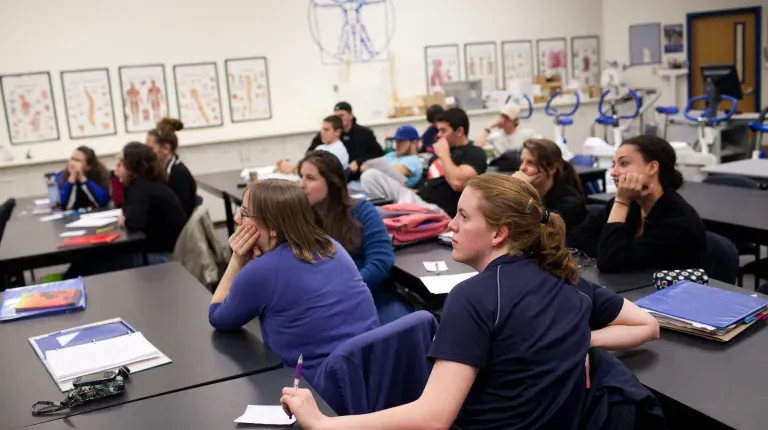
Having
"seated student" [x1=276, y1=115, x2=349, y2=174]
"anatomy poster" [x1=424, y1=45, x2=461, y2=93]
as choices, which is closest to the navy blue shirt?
"seated student" [x1=276, y1=115, x2=349, y2=174]

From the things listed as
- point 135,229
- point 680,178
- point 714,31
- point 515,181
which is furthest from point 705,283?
point 714,31

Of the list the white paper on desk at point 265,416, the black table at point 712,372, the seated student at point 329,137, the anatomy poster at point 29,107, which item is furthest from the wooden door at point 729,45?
the white paper on desk at point 265,416

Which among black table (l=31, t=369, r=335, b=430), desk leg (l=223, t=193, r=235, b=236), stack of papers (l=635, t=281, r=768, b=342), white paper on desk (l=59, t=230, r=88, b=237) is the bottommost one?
desk leg (l=223, t=193, r=235, b=236)

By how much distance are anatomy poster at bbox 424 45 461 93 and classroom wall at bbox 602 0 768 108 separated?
9.21ft

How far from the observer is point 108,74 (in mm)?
7934

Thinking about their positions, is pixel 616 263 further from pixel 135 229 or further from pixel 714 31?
pixel 714 31

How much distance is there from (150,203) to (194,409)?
2.87 metres

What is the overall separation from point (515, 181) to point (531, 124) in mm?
8603

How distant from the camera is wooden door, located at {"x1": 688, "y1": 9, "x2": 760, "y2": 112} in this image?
9938 millimetres

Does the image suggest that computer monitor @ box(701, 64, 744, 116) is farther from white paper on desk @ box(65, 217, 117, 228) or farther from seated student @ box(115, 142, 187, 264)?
white paper on desk @ box(65, 217, 117, 228)

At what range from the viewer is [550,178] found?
3.66m

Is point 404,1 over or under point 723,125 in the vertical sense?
over

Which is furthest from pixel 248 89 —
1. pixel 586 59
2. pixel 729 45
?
pixel 729 45

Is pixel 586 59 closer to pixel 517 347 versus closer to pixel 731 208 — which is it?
pixel 731 208
